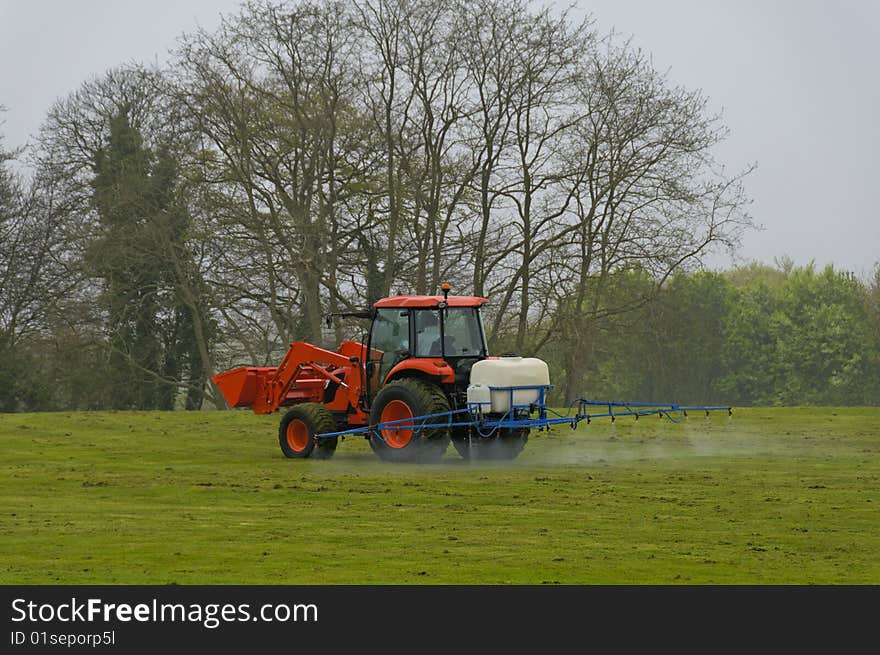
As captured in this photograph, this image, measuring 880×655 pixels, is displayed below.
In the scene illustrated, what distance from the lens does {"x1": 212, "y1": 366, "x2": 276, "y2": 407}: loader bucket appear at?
19641 millimetres

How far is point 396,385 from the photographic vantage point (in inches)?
687

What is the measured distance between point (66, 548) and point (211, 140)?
90.0 feet

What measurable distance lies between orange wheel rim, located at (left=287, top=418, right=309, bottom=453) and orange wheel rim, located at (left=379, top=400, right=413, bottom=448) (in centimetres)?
163

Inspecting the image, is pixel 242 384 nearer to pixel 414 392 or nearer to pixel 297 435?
pixel 297 435

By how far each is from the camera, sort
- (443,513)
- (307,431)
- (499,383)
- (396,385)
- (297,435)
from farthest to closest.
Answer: (297,435), (307,431), (396,385), (499,383), (443,513)

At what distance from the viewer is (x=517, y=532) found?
1081 centimetres

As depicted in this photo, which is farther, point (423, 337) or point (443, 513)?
point (423, 337)

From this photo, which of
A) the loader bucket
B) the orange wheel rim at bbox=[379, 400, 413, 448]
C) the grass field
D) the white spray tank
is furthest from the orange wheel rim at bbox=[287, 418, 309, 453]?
the white spray tank

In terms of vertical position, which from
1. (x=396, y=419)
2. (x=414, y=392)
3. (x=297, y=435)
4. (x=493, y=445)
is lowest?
(x=493, y=445)

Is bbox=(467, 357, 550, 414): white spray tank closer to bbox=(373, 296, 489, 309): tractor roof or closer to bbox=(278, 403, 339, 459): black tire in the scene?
bbox=(373, 296, 489, 309): tractor roof

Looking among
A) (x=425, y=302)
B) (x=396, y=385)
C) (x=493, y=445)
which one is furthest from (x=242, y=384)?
(x=493, y=445)

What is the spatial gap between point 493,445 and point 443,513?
591 cm

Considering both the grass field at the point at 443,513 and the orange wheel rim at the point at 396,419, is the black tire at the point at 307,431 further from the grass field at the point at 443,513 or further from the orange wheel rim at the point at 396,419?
the orange wheel rim at the point at 396,419
